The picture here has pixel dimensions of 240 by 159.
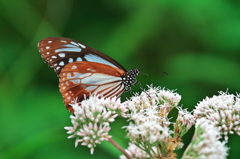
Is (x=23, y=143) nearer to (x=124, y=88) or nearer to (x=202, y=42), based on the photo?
(x=124, y=88)

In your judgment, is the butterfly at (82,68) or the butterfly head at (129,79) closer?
the butterfly at (82,68)

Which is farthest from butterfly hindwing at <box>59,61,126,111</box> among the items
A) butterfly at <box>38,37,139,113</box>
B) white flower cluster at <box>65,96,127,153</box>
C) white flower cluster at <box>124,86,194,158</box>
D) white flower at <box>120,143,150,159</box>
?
white flower at <box>120,143,150,159</box>

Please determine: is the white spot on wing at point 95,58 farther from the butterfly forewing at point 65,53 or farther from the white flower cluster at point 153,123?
the white flower cluster at point 153,123

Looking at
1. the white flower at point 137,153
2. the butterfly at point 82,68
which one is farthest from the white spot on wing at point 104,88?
the white flower at point 137,153

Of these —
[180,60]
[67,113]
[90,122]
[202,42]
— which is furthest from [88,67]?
[202,42]

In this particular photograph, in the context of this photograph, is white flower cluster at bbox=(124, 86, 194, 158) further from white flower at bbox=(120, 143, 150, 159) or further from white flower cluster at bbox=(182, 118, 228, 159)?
white flower cluster at bbox=(182, 118, 228, 159)
